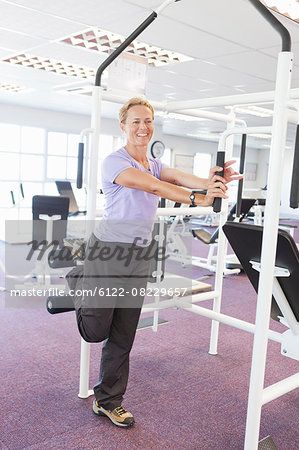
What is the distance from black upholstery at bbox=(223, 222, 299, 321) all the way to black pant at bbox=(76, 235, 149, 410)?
0.51m

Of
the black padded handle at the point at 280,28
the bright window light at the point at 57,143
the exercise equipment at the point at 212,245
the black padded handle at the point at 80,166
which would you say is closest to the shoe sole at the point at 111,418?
the black padded handle at the point at 80,166

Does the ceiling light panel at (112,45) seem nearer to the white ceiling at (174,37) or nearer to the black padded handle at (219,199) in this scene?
the white ceiling at (174,37)

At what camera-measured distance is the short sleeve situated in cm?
191

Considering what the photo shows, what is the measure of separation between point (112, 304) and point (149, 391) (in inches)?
31.3

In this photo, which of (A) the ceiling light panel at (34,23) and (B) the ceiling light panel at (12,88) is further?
(B) the ceiling light panel at (12,88)

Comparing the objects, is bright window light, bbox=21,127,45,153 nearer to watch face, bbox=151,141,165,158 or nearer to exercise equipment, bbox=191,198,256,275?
watch face, bbox=151,141,165,158

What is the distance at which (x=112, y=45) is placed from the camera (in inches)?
167

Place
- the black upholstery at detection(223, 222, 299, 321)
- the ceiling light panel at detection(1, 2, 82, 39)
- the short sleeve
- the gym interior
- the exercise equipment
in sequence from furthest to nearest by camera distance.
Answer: the exercise equipment, the ceiling light panel at detection(1, 2, 82, 39), the short sleeve, the gym interior, the black upholstery at detection(223, 222, 299, 321)

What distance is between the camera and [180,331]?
361 centimetres

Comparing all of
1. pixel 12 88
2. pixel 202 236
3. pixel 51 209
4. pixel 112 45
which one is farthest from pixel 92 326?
pixel 12 88

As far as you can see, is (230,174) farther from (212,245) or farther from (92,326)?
(212,245)

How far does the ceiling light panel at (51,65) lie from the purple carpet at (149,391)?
3.04 meters

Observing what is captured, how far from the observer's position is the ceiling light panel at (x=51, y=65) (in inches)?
200

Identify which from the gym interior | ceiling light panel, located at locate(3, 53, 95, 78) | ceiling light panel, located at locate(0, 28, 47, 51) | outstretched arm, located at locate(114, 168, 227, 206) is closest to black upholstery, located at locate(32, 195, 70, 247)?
the gym interior
